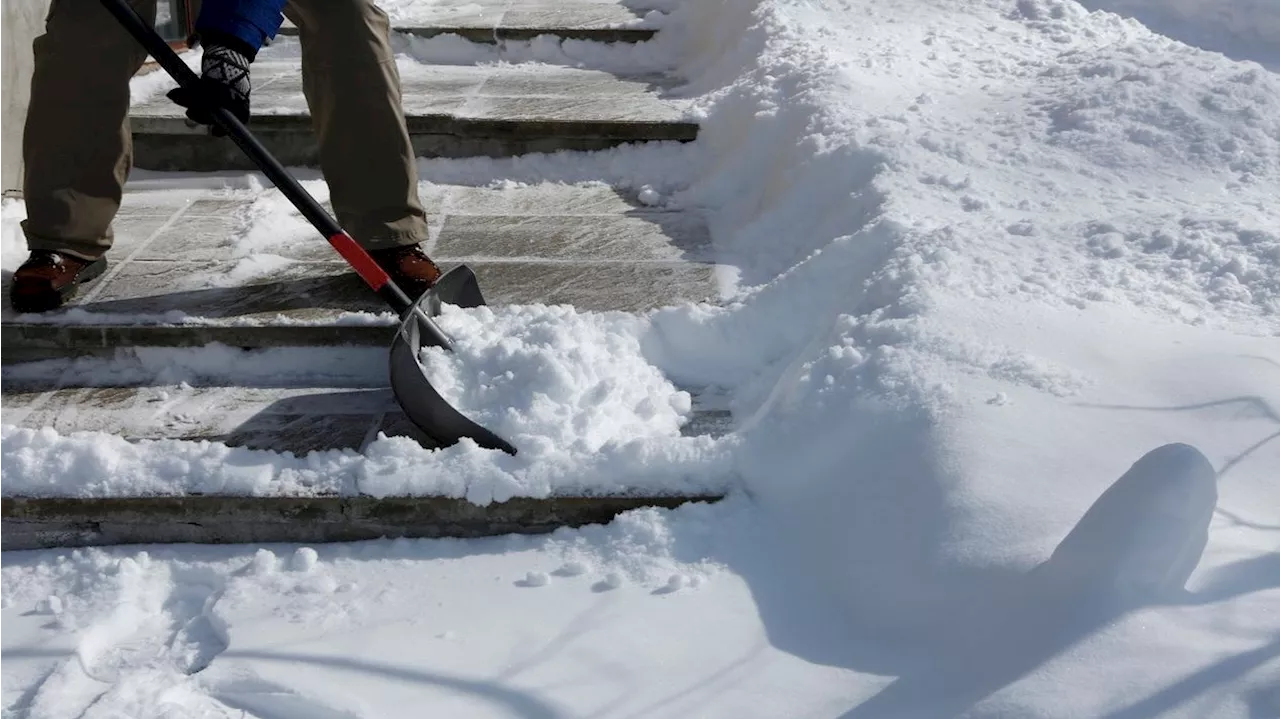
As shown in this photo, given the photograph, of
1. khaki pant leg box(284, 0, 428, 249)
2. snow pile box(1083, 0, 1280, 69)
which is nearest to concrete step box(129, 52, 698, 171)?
khaki pant leg box(284, 0, 428, 249)

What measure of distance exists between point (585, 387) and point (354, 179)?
3.14 feet

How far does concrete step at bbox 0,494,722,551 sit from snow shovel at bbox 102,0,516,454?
0.47 ft

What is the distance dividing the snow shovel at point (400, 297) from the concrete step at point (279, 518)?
0.47 feet

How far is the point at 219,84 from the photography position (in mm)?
2475

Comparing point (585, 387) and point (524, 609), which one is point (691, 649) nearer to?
point (524, 609)

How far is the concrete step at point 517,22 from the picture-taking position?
16.2ft

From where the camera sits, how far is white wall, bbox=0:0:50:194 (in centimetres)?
340

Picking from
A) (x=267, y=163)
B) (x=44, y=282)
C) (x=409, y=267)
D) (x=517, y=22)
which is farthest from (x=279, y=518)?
(x=517, y=22)

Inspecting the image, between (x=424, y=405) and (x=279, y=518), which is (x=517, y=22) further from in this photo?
(x=279, y=518)

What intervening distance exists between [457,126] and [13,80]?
1306 millimetres

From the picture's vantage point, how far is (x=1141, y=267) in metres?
2.61

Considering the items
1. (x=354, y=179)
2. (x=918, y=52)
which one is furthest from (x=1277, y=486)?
(x=918, y=52)

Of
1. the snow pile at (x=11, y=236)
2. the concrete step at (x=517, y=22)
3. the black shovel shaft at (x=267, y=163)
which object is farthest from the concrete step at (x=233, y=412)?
the concrete step at (x=517, y=22)

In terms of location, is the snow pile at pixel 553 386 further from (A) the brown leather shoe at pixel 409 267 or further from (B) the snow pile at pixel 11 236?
(B) the snow pile at pixel 11 236
